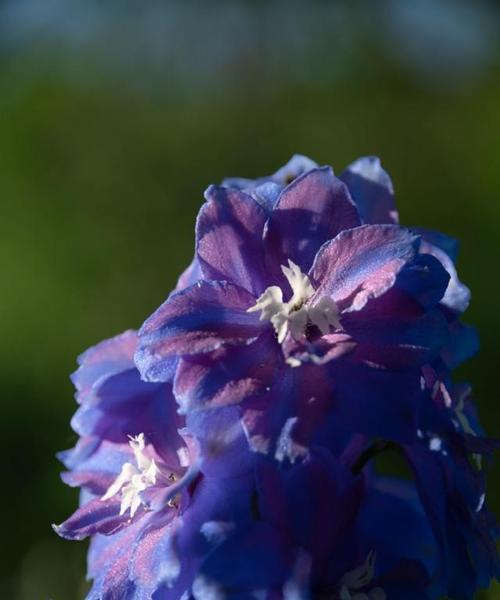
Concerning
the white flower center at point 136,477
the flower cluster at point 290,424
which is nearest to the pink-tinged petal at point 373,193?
the flower cluster at point 290,424

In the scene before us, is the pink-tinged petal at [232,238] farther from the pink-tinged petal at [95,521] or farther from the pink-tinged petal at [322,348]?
the pink-tinged petal at [95,521]

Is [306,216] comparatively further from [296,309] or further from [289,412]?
[289,412]

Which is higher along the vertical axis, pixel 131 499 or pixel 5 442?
pixel 131 499

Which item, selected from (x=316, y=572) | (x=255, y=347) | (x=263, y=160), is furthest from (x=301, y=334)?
(x=263, y=160)

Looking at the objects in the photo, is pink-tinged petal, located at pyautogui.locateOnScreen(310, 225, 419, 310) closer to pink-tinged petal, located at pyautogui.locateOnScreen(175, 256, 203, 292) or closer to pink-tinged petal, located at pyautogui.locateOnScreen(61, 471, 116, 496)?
pink-tinged petal, located at pyautogui.locateOnScreen(175, 256, 203, 292)

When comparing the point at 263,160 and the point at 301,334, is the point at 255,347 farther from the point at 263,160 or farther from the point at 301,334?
the point at 263,160

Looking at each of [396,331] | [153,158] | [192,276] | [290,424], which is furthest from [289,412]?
[153,158]

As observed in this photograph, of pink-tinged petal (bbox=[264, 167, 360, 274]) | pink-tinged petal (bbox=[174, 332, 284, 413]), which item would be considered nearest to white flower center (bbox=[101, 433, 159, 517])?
pink-tinged petal (bbox=[174, 332, 284, 413])
